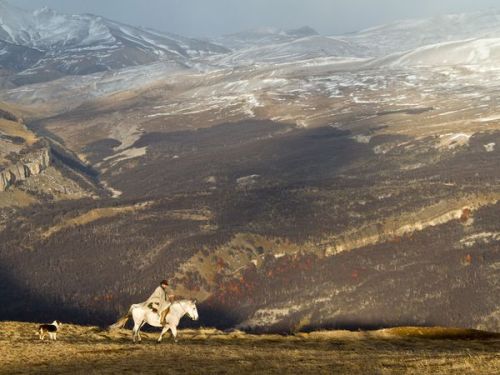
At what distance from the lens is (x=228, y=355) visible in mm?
40594

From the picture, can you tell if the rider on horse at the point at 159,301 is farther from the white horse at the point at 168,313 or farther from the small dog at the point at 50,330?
the small dog at the point at 50,330

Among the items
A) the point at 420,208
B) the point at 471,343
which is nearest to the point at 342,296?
the point at 420,208

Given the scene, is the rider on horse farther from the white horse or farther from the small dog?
the small dog

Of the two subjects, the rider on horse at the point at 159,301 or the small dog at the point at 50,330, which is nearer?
the rider on horse at the point at 159,301

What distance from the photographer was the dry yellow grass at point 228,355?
35938 millimetres

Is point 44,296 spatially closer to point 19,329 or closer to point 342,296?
point 342,296

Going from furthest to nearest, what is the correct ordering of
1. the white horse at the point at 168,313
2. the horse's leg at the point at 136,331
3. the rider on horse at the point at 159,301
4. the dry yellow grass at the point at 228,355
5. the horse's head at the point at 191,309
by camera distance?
the horse's leg at the point at 136,331
the horse's head at the point at 191,309
the white horse at the point at 168,313
the rider on horse at the point at 159,301
the dry yellow grass at the point at 228,355

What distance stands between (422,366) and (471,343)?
16.0 m

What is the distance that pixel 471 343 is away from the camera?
5088cm

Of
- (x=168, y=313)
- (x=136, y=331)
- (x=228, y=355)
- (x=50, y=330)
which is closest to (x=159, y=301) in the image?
(x=168, y=313)

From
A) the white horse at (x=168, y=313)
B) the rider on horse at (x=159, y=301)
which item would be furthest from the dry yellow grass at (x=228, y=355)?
the rider on horse at (x=159, y=301)

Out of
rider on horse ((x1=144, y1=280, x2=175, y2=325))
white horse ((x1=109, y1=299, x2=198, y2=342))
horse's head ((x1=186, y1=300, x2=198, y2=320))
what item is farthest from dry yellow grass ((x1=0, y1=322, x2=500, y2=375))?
rider on horse ((x1=144, y1=280, x2=175, y2=325))

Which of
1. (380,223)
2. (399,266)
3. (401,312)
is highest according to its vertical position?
(380,223)

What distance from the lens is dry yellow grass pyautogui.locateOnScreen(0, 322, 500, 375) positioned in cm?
→ 3594
